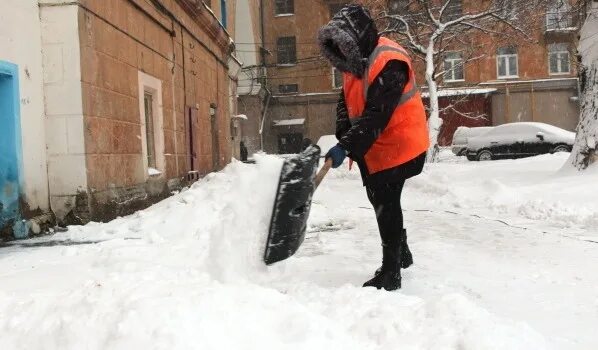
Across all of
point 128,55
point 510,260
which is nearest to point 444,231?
point 510,260

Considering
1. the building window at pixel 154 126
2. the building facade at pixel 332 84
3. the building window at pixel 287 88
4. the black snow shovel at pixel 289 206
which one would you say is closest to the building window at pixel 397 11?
the building window at pixel 154 126

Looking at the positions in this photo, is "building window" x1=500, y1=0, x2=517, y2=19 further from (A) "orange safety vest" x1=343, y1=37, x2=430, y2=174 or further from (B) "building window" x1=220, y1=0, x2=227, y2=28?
(A) "orange safety vest" x1=343, y1=37, x2=430, y2=174

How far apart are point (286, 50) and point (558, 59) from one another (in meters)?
15.0

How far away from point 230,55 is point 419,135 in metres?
13.1

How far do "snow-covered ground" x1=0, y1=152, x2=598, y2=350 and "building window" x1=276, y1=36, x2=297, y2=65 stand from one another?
26935 mm

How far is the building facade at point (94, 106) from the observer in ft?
18.9

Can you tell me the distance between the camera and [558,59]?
29.8 metres

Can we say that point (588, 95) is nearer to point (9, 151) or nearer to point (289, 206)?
point (289, 206)

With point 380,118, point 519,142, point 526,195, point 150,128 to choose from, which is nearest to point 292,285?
point 380,118

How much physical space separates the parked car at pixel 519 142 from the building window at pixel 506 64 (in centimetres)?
1176

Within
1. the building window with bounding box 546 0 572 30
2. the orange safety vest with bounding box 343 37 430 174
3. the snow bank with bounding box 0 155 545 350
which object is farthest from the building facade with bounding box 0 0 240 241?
the building window with bounding box 546 0 572 30

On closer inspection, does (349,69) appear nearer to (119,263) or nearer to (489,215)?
(119,263)

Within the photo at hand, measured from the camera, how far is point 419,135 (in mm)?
3182

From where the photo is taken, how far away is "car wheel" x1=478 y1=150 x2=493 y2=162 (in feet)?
63.7
